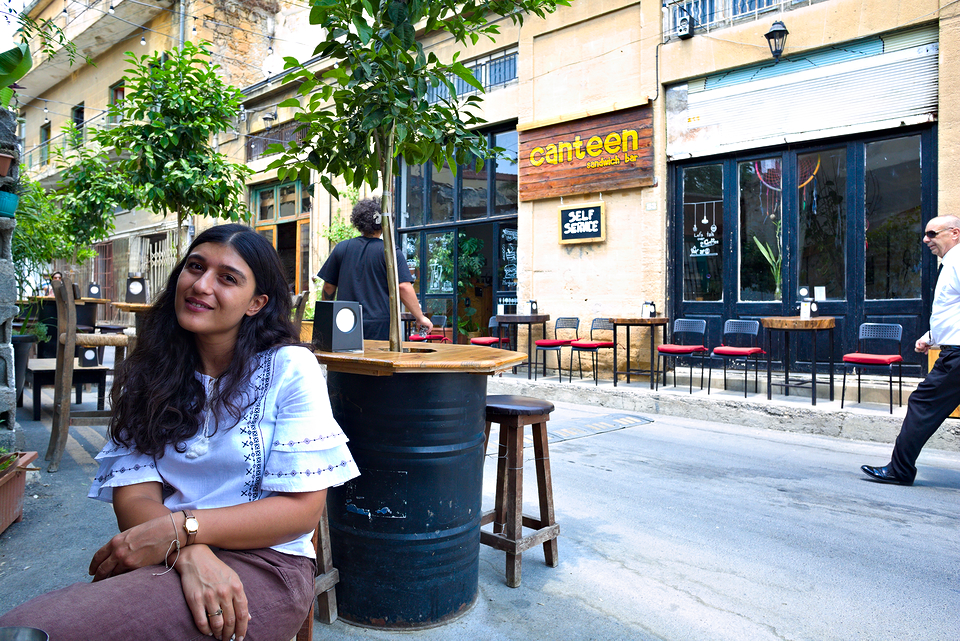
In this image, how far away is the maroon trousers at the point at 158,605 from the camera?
1.18 meters

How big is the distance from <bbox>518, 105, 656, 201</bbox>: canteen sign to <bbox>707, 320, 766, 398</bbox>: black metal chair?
2.33 m

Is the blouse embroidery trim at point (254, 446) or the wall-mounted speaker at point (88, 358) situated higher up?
the blouse embroidery trim at point (254, 446)

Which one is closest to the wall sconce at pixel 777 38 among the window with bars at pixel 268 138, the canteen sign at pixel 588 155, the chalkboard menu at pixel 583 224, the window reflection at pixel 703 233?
the window reflection at pixel 703 233

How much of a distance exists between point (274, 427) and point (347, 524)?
37.1 inches

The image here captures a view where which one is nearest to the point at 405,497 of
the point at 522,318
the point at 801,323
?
the point at 801,323

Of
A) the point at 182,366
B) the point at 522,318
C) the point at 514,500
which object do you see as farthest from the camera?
the point at 522,318

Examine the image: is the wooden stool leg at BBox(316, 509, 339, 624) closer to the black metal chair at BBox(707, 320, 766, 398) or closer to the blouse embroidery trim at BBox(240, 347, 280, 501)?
the blouse embroidery trim at BBox(240, 347, 280, 501)

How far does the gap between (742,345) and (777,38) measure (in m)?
3.71

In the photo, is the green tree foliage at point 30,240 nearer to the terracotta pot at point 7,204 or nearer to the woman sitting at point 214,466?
the terracotta pot at point 7,204

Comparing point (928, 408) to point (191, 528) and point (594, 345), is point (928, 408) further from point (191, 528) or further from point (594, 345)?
point (191, 528)

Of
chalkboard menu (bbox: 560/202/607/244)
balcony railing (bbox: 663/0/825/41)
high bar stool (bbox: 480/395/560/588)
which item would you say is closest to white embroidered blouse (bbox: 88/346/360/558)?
high bar stool (bbox: 480/395/560/588)

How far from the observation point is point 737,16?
8281mm

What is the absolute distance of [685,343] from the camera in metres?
8.88

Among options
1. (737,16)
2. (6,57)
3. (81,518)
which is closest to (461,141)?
(6,57)
